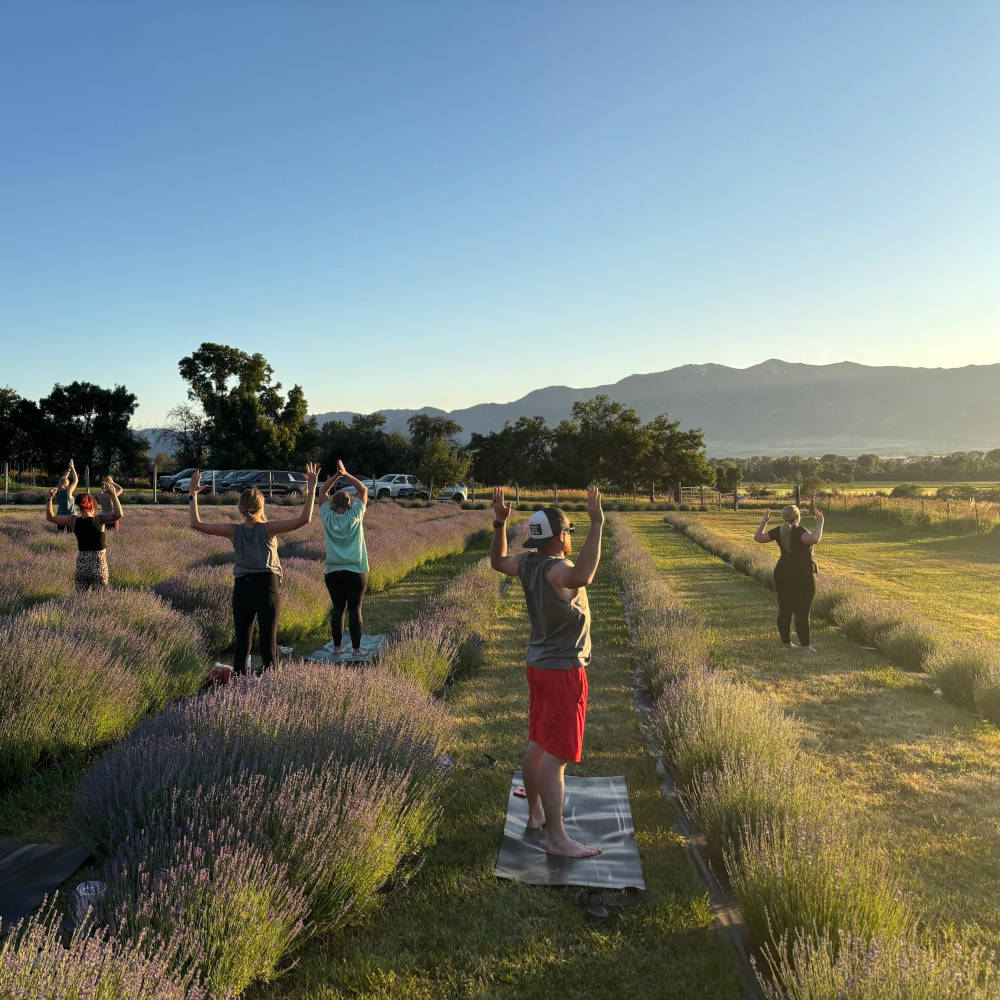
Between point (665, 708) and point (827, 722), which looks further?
point (827, 722)

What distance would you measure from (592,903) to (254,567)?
3504 millimetres

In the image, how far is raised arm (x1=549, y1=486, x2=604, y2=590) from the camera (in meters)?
3.18

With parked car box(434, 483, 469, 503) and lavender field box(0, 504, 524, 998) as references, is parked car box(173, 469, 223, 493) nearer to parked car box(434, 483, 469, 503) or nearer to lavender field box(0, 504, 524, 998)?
parked car box(434, 483, 469, 503)

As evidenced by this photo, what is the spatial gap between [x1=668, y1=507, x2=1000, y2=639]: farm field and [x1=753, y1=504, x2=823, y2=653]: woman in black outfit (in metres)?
1.64

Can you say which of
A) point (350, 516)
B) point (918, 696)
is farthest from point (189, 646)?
point (918, 696)

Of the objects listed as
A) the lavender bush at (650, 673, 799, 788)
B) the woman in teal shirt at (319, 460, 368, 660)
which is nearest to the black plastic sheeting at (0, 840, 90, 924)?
the lavender bush at (650, 673, 799, 788)

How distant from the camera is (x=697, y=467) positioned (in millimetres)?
54375

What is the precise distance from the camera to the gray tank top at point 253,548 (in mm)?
5500

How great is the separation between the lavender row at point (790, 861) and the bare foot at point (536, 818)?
84cm

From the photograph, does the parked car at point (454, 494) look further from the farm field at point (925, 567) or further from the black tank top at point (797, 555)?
the black tank top at point (797, 555)

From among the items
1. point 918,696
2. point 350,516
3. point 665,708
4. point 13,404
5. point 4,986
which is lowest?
point 918,696

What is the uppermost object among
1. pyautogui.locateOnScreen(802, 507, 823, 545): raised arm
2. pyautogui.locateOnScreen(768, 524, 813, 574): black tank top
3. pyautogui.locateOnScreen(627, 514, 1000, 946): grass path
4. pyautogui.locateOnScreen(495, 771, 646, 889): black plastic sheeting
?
pyautogui.locateOnScreen(802, 507, 823, 545): raised arm

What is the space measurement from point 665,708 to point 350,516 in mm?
A: 3353

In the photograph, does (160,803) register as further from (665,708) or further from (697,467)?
(697,467)
